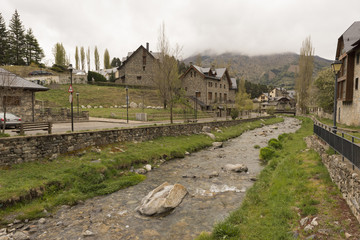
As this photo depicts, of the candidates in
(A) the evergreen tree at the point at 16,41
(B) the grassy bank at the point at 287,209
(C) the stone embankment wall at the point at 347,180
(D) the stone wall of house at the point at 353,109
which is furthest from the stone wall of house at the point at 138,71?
(C) the stone embankment wall at the point at 347,180

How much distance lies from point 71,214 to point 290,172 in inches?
419

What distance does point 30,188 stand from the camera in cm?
965

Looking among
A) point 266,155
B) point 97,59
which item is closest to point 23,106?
point 266,155

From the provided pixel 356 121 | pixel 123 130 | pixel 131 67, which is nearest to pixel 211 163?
pixel 123 130

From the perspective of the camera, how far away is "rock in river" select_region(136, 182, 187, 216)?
8932 millimetres

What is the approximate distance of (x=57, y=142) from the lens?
538 inches

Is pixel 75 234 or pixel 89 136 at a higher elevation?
pixel 89 136

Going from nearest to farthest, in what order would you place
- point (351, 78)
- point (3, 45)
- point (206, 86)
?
point (351, 78), point (206, 86), point (3, 45)

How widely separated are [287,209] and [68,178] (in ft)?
34.2

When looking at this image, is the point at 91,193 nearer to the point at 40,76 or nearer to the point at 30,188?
the point at 30,188

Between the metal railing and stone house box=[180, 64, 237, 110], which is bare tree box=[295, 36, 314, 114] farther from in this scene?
the metal railing

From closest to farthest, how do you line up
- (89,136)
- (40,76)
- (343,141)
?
1. (343,141)
2. (89,136)
3. (40,76)

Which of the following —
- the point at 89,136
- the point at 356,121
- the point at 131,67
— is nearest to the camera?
the point at 89,136

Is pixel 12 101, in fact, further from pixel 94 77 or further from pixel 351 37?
pixel 351 37
